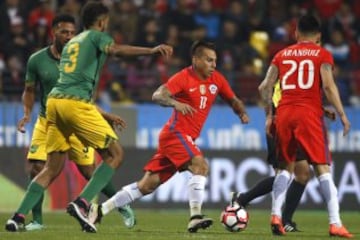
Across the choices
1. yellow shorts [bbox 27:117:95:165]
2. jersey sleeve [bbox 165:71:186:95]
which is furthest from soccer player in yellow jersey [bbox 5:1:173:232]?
yellow shorts [bbox 27:117:95:165]

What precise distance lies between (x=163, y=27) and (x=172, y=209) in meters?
4.24

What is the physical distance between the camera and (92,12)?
1197 cm

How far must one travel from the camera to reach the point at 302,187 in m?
13.4

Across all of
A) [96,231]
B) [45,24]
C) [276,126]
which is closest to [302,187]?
[276,126]

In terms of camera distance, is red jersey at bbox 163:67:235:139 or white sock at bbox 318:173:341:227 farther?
red jersey at bbox 163:67:235:139

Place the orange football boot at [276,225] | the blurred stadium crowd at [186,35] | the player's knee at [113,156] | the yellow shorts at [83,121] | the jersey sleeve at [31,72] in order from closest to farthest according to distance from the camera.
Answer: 1. the yellow shorts at [83,121]
2. the player's knee at [113,156]
3. the orange football boot at [276,225]
4. the jersey sleeve at [31,72]
5. the blurred stadium crowd at [186,35]

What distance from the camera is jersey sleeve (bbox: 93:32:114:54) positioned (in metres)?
11.8

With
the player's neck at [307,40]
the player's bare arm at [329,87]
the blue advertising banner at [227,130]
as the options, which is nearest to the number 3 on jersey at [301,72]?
the player's bare arm at [329,87]

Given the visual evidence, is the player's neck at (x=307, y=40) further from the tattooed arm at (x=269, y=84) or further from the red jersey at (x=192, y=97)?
the red jersey at (x=192, y=97)

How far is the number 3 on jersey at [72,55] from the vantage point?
1202 centimetres

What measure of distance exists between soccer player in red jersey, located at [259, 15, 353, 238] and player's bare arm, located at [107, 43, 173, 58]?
1.43 meters

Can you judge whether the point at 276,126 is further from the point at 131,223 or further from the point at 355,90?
the point at 355,90

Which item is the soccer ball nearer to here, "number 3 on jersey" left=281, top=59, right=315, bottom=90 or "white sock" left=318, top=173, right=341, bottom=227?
"white sock" left=318, top=173, right=341, bottom=227

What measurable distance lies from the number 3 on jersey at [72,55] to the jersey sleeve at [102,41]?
0.23m
